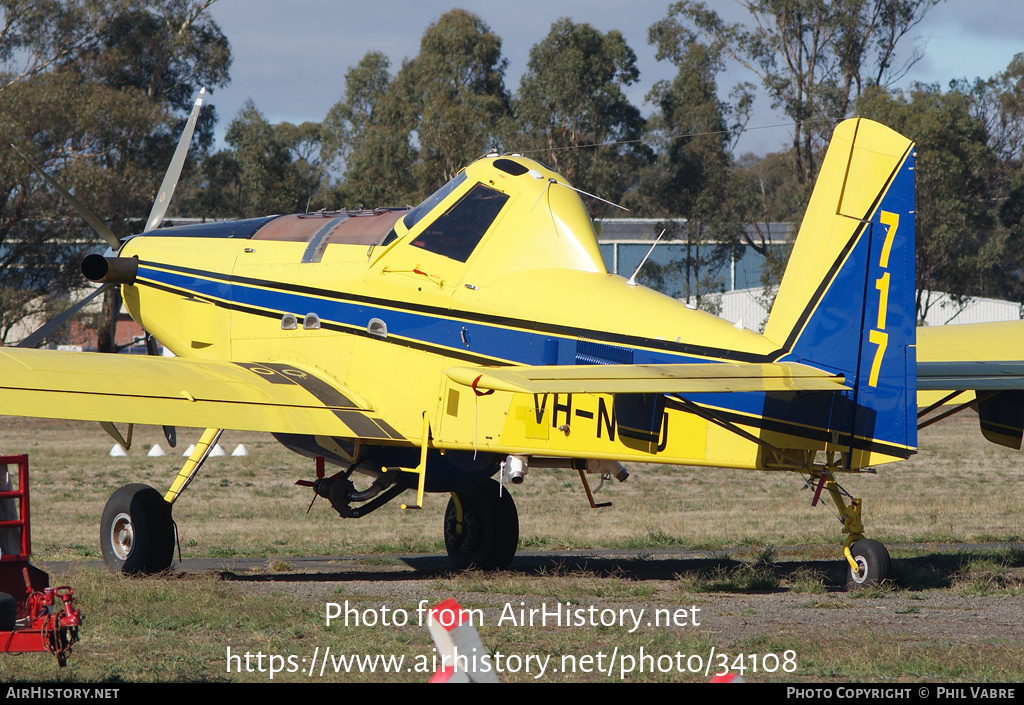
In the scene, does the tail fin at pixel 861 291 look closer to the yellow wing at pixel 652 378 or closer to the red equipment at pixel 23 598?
the yellow wing at pixel 652 378

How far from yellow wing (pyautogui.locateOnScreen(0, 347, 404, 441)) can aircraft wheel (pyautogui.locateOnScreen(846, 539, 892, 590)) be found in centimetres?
410

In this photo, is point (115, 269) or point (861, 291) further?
point (115, 269)

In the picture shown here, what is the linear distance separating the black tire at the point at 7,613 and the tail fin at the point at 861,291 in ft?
18.7

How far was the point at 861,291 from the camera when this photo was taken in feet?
28.1

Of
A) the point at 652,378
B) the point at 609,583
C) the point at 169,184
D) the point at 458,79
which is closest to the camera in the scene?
the point at 652,378

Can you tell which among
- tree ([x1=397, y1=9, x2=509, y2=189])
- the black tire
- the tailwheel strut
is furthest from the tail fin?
tree ([x1=397, y1=9, x2=509, y2=189])

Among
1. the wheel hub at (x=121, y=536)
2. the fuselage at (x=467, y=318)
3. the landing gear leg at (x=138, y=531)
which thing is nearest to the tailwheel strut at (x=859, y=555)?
the fuselage at (x=467, y=318)

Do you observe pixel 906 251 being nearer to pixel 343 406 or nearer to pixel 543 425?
pixel 543 425

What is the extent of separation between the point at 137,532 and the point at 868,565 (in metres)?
6.66

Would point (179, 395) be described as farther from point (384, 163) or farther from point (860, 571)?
point (384, 163)

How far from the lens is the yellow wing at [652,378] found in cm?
693

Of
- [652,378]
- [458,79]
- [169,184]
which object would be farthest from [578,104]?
[652,378]

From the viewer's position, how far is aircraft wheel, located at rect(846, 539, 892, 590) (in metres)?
8.75

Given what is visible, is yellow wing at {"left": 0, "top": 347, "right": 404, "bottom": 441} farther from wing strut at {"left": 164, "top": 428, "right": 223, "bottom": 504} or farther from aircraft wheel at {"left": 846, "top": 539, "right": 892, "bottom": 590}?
aircraft wheel at {"left": 846, "top": 539, "right": 892, "bottom": 590}
